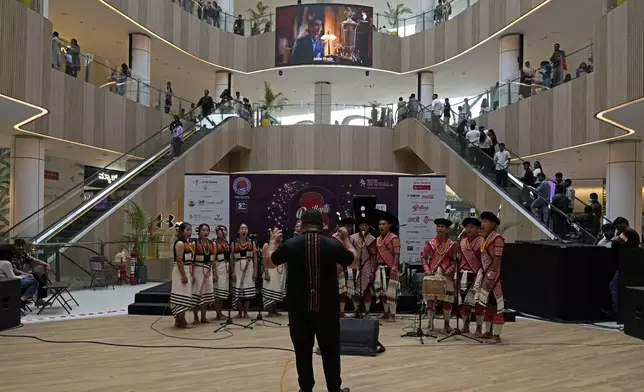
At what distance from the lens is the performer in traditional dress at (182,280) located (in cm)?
945

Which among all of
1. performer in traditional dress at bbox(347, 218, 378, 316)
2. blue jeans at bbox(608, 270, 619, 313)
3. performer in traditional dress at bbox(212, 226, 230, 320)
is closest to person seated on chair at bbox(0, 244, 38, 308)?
performer in traditional dress at bbox(212, 226, 230, 320)

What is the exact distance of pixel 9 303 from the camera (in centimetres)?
917

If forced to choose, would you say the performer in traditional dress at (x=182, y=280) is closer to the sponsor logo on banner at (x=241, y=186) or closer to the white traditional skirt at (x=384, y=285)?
the white traditional skirt at (x=384, y=285)

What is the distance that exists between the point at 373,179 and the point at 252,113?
13643 mm

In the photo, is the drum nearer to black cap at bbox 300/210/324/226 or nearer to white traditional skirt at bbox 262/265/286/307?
white traditional skirt at bbox 262/265/286/307

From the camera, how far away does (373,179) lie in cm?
1292

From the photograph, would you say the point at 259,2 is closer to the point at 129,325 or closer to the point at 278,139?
the point at 278,139

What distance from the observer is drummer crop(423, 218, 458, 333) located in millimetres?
9094

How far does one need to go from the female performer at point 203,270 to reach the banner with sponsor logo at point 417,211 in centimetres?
443

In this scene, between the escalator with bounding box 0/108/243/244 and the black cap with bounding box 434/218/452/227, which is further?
the escalator with bounding box 0/108/243/244

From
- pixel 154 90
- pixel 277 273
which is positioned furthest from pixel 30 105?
pixel 154 90

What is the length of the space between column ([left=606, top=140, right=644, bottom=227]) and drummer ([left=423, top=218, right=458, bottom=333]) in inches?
371

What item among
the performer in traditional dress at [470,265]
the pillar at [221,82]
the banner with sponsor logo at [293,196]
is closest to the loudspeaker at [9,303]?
the banner with sponsor logo at [293,196]

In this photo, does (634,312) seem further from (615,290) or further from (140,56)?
(140,56)
